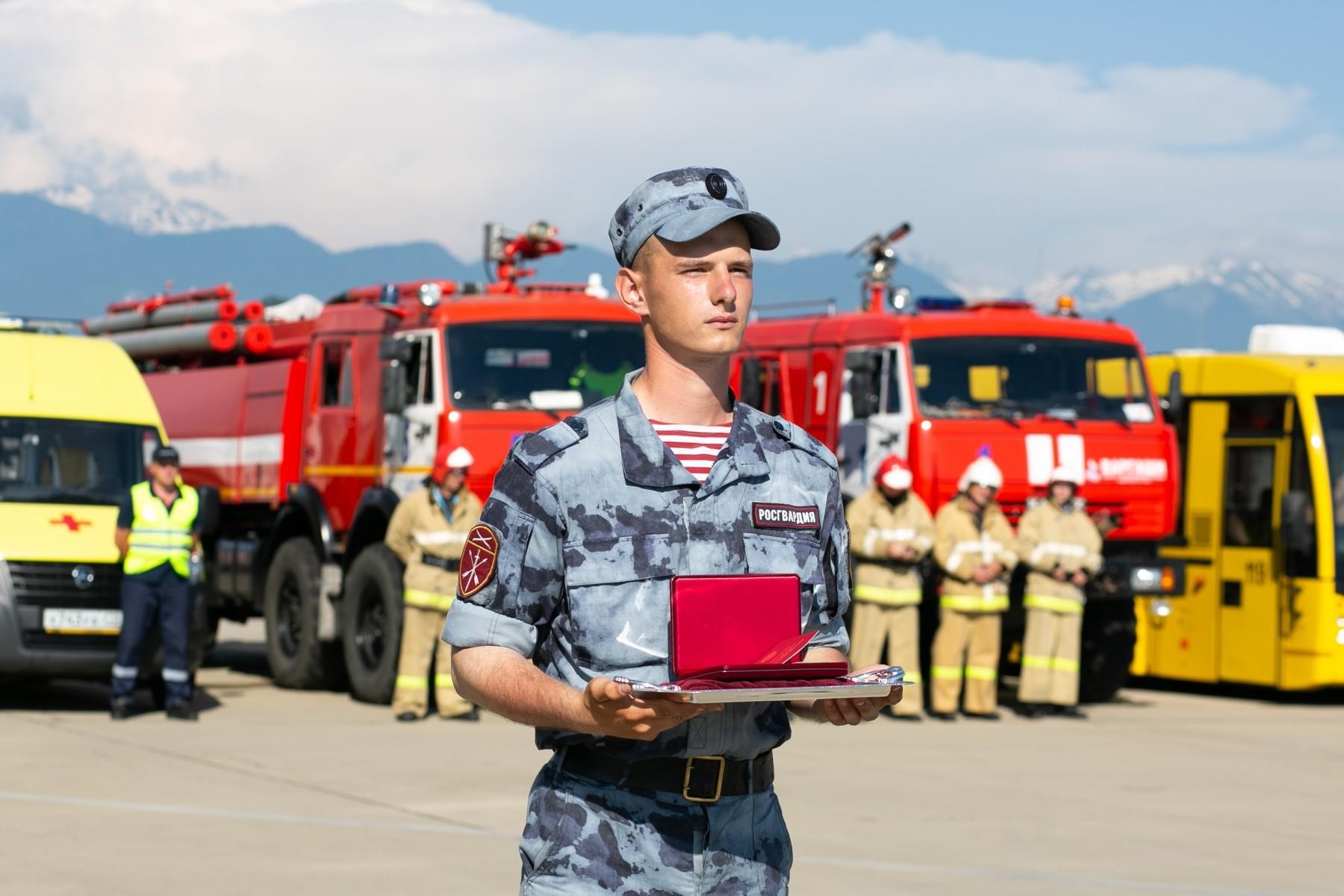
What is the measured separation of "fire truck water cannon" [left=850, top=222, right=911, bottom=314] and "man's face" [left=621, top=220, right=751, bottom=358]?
1349cm

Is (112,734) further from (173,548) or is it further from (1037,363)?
(1037,363)

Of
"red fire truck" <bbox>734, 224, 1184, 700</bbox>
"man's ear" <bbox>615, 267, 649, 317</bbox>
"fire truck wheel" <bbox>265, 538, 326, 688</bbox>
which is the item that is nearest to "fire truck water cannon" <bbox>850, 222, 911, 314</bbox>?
"red fire truck" <bbox>734, 224, 1184, 700</bbox>

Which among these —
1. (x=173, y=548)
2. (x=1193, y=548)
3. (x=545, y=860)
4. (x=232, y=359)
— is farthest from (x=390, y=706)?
(x=545, y=860)

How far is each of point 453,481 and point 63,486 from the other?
9.02ft

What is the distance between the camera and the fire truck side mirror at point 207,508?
579 inches

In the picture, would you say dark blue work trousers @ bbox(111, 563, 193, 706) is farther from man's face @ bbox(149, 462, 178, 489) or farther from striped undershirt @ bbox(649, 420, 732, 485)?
striped undershirt @ bbox(649, 420, 732, 485)

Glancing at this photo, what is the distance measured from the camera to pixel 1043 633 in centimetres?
1620

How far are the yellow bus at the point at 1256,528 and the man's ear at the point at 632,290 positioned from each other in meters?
13.9

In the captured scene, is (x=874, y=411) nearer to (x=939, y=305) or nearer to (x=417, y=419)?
(x=939, y=305)

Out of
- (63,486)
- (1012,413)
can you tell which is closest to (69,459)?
(63,486)

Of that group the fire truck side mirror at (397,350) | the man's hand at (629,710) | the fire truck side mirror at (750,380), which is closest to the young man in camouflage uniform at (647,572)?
the man's hand at (629,710)

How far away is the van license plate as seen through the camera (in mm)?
14578

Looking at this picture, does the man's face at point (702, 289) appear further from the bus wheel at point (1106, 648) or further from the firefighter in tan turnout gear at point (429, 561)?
the bus wheel at point (1106, 648)

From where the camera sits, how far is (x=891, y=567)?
1585 centimetres
